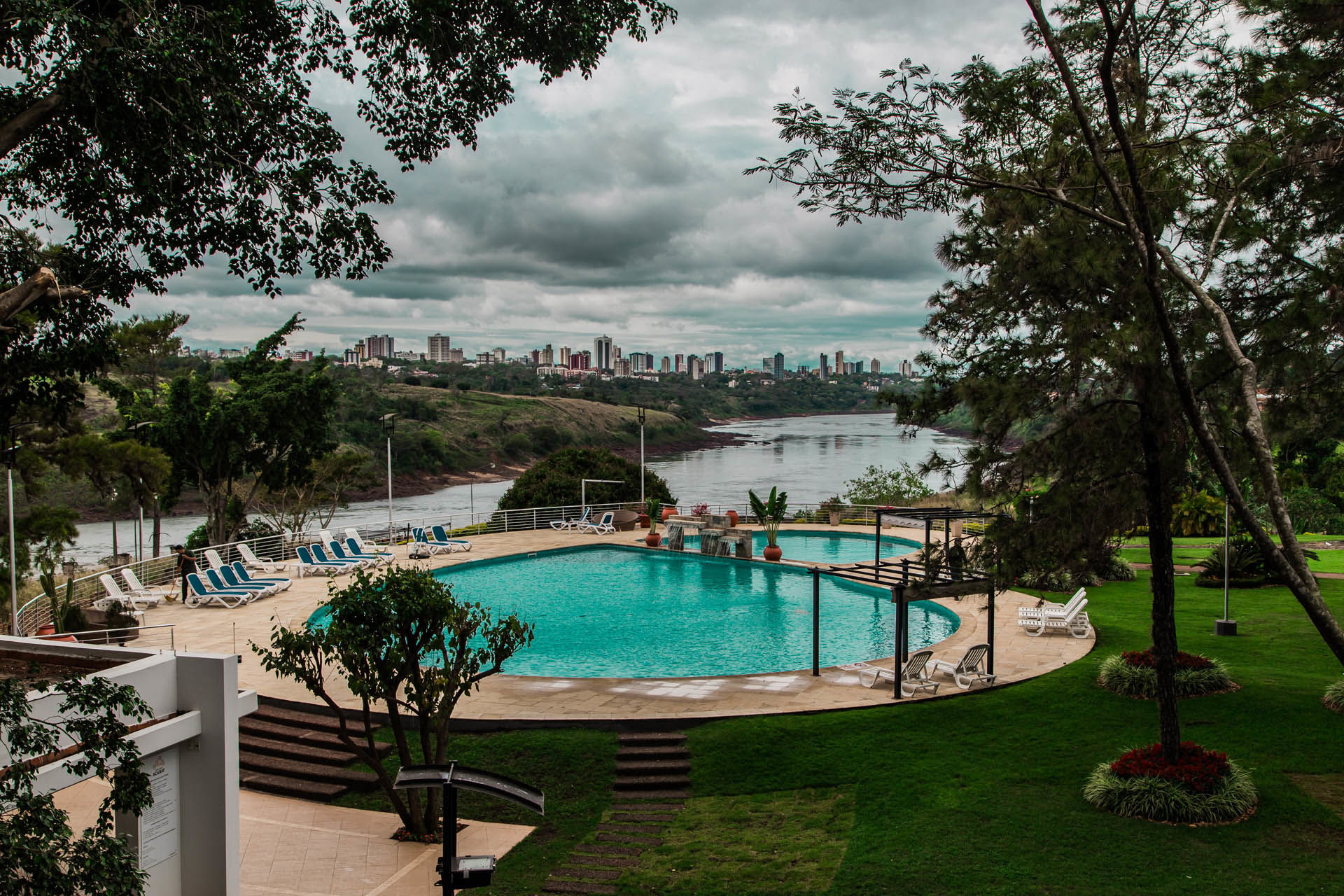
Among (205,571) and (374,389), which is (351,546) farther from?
(374,389)

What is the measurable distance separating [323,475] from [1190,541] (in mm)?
28068

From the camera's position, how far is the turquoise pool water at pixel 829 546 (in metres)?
26.3

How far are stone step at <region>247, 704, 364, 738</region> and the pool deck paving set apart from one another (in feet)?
0.90

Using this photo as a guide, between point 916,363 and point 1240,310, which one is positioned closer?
point 1240,310

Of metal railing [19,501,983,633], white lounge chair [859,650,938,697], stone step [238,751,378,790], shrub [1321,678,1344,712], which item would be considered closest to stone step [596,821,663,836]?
stone step [238,751,378,790]

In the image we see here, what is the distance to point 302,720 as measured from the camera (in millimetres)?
12195

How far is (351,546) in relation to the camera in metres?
24.4

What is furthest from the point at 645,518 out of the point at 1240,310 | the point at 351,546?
the point at 1240,310

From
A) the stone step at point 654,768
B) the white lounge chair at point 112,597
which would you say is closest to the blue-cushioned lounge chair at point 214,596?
Answer: the white lounge chair at point 112,597

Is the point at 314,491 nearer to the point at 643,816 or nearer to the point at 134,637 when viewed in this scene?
the point at 134,637

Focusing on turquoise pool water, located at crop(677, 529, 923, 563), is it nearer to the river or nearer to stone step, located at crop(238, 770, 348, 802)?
the river

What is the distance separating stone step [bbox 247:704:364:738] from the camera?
39.4 feet

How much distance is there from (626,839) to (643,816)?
628 mm

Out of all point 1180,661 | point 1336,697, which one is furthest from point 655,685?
point 1336,697
